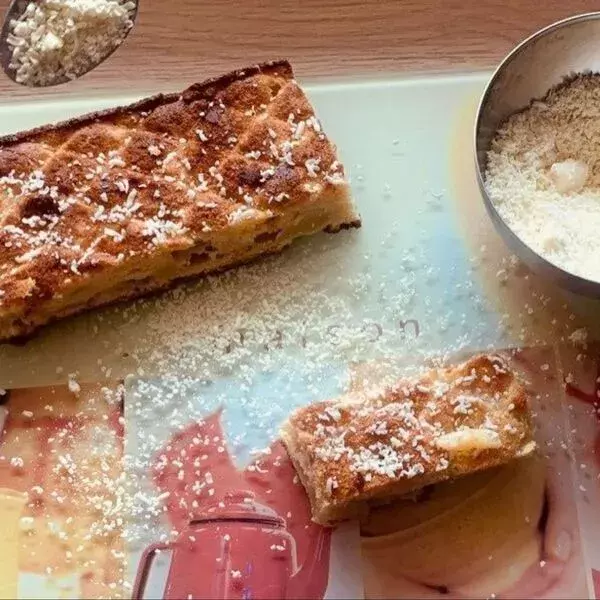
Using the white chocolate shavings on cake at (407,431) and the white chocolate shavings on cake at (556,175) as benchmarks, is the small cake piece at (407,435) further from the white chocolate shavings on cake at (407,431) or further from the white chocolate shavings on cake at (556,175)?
the white chocolate shavings on cake at (556,175)

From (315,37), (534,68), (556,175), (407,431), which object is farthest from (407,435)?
(315,37)

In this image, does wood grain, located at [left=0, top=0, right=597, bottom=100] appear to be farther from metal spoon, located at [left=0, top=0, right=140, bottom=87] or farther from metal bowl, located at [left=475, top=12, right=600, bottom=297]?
metal bowl, located at [left=475, top=12, right=600, bottom=297]

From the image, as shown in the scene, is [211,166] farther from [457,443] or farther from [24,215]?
[457,443]

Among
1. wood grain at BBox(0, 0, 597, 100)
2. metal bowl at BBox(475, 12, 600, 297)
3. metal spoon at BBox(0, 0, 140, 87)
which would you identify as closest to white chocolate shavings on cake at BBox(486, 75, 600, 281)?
metal bowl at BBox(475, 12, 600, 297)

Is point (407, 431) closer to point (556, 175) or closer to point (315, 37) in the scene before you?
point (556, 175)

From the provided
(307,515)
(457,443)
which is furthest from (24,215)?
(457,443)

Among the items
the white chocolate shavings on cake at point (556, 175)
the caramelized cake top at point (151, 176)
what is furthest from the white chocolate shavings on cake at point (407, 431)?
the caramelized cake top at point (151, 176)
